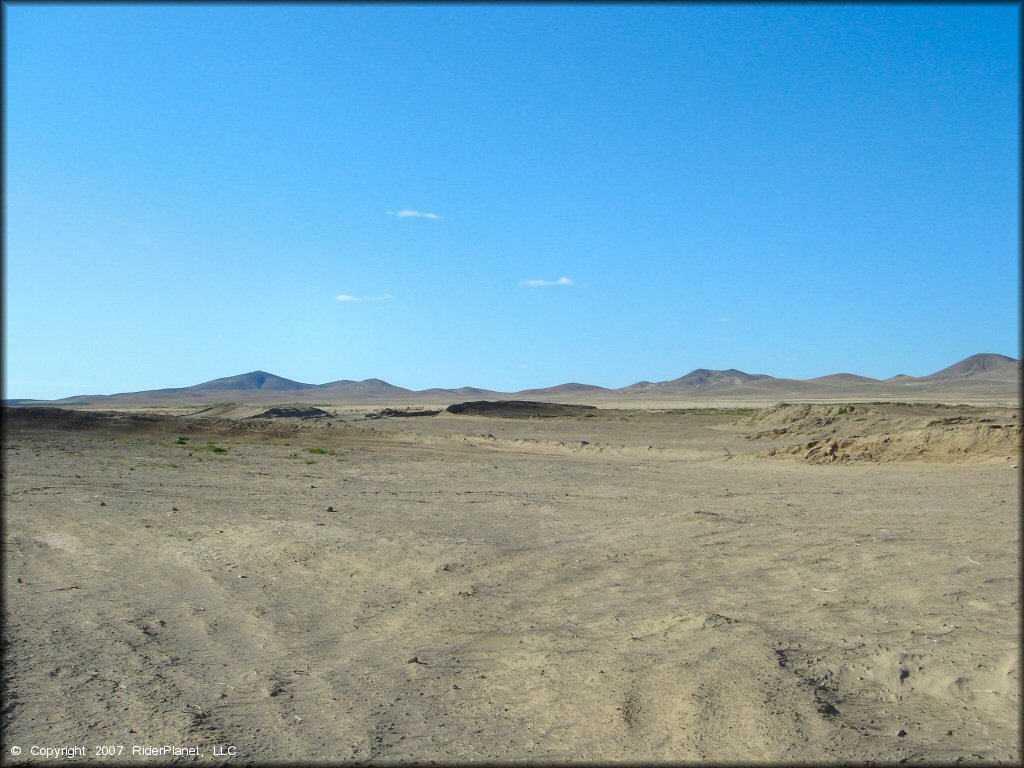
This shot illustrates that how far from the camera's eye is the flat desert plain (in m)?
5.07

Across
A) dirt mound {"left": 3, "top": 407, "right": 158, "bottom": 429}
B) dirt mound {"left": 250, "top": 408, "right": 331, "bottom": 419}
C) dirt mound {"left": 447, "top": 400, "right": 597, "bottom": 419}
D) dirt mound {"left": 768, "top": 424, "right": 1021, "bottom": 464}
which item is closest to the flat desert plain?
dirt mound {"left": 768, "top": 424, "right": 1021, "bottom": 464}

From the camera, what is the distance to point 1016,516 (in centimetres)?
1120

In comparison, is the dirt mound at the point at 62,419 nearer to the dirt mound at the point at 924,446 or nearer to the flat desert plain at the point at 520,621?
the flat desert plain at the point at 520,621

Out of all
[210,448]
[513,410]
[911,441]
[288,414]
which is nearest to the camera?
[911,441]

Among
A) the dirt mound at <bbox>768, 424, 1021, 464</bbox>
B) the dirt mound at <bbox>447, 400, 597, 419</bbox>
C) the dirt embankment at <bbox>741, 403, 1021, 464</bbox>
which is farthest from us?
the dirt mound at <bbox>447, 400, 597, 419</bbox>

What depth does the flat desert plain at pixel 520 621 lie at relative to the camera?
5070 mm

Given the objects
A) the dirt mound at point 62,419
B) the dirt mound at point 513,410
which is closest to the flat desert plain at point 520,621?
the dirt mound at point 62,419

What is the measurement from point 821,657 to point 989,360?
515 feet

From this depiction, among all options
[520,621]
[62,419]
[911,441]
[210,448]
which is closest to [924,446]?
[911,441]

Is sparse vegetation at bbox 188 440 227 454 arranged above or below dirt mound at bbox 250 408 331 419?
below

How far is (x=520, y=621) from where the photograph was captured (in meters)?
7.32

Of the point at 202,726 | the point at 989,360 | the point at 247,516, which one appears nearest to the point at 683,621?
the point at 202,726

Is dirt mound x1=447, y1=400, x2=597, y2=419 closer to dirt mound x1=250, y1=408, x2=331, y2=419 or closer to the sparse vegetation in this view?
dirt mound x1=250, y1=408, x2=331, y2=419

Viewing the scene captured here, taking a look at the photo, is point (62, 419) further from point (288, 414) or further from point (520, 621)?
point (520, 621)
